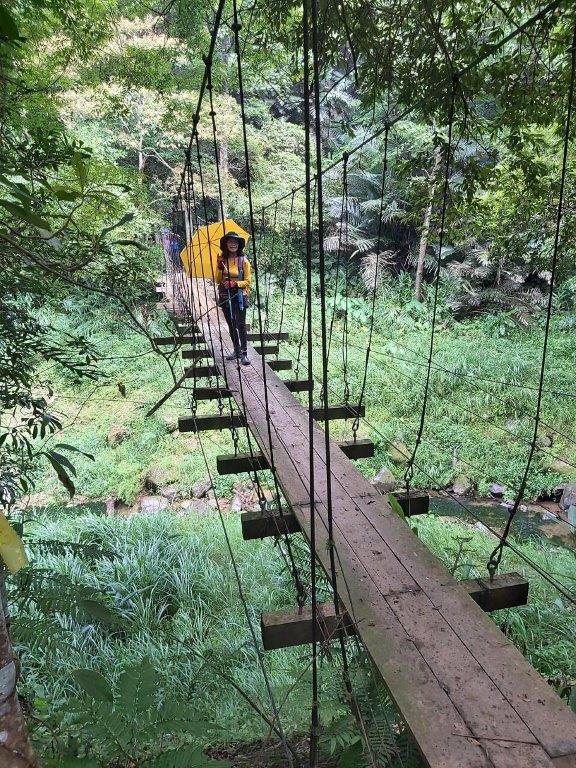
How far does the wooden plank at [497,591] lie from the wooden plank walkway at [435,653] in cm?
3

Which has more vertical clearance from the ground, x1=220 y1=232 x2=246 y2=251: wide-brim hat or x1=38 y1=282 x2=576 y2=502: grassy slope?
x1=220 y1=232 x2=246 y2=251: wide-brim hat

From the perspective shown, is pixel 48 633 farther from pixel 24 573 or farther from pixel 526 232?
pixel 526 232

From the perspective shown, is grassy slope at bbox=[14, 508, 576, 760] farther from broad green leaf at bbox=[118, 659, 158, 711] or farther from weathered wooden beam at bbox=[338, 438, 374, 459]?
weathered wooden beam at bbox=[338, 438, 374, 459]

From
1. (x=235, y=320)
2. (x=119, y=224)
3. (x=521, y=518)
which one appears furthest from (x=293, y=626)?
(x=521, y=518)

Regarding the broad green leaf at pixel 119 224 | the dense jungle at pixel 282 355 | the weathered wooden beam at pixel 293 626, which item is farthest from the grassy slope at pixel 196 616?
the broad green leaf at pixel 119 224

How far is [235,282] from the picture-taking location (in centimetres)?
250

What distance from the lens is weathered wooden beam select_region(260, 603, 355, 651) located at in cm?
92

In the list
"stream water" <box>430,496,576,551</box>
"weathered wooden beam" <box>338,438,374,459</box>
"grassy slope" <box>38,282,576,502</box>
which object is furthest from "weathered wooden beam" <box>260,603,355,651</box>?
"stream water" <box>430,496,576,551</box>

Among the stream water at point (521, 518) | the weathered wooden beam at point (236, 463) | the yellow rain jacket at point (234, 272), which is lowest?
the stream water at point (521, 518)

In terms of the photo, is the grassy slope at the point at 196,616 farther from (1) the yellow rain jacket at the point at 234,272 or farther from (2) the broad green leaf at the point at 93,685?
(1) the yellow rain jacket at the point at 234,272

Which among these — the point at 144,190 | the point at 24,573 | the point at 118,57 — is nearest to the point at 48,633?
the point at 24,573

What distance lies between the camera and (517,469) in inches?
170

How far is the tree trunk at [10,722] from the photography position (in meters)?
0.60

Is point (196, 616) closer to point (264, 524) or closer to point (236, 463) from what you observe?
point (236, 463)
